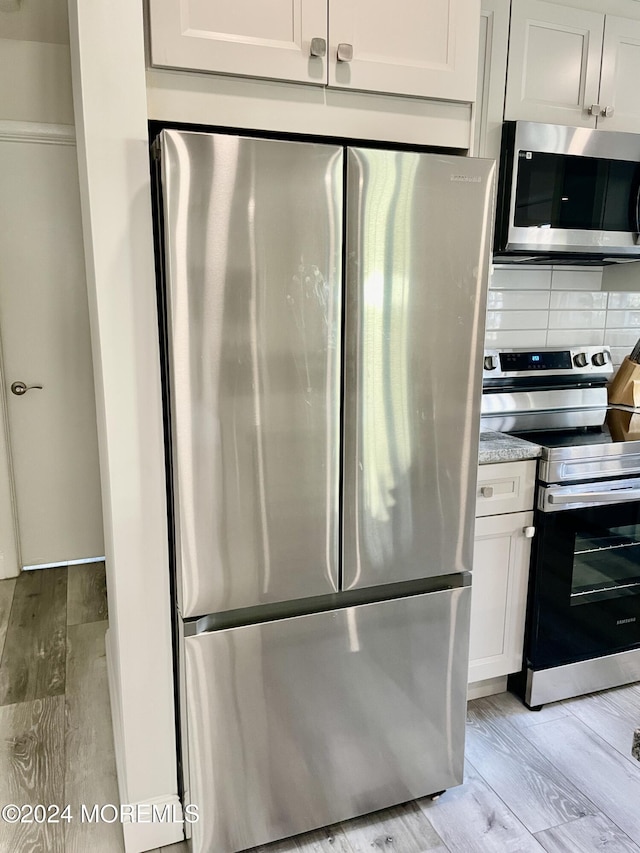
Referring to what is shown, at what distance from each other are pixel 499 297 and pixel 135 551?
69.3 inches

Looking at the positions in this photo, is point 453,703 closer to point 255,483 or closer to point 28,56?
point 255,483

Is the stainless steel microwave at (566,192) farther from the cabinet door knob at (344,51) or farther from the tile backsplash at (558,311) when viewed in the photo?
the cabinet door knob at (344,51)

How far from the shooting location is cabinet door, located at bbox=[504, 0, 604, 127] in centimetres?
204

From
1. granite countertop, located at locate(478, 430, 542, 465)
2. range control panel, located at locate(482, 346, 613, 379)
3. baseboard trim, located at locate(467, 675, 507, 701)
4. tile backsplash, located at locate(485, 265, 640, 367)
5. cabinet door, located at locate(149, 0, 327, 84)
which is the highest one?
cabinet door, located at locate(149, 0, 327, 84)

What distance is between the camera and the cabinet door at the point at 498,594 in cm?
205

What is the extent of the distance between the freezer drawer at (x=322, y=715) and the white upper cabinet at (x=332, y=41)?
1.30 metres

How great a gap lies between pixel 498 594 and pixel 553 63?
1.79 m

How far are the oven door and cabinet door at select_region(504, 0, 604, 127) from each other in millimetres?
1286

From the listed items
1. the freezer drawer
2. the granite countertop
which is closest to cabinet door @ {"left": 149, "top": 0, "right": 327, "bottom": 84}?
the granite countertop

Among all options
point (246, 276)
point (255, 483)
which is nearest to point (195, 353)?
point (246, 276)

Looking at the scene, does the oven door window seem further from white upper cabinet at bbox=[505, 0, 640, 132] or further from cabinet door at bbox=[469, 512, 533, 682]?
white upper cabinet at bbox=[505, 0, 640, 132]

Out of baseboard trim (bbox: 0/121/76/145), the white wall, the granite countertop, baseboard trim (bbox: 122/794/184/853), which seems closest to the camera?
baseboard trim (bbox: 122/794/184/853)

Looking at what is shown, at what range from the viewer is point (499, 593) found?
2.10m

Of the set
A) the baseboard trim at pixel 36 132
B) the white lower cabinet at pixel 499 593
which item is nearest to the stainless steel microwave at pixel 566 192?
the white lower cabinet at pixel 499 593
